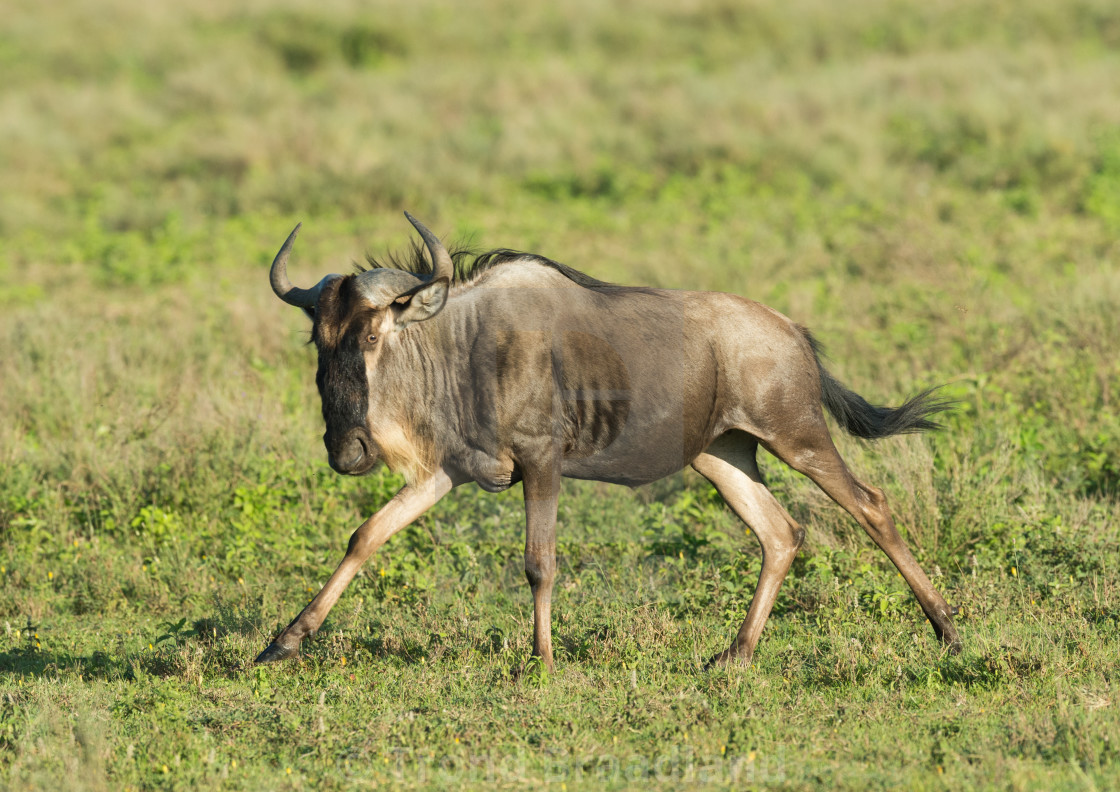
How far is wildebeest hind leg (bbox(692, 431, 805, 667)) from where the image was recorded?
5.74 meters

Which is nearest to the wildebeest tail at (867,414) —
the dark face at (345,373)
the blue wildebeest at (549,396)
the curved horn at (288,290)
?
the blue wildebeest at (549,396)

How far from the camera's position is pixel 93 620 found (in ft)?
20.8

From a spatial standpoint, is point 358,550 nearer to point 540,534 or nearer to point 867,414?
point 540,534

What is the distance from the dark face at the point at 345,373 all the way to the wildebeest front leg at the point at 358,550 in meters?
0.31

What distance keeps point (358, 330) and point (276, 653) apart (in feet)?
4.78

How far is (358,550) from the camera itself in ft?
17.4

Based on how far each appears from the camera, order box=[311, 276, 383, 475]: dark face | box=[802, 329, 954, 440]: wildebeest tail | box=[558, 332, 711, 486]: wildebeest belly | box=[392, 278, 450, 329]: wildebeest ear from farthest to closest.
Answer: box=[802, 329, 954, 440]: wildebeest tail
box=[558, 332, 711, 486]: wildebeest belly
box=[392, 278, 450, 329]: wildebeest ear
box=[311, 276, 383, 475]: dark face

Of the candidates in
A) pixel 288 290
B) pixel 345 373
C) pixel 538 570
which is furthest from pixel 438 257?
pixel 538 570

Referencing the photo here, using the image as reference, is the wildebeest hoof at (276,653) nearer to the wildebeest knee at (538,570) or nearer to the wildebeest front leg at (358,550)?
the wildebeest front leg at (358,550)

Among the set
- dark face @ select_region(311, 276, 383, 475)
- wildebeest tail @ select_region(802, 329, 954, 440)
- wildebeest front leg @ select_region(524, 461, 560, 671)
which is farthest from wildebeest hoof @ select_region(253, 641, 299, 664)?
wildebeest tail @ select_region(802, 329, 954, 440)

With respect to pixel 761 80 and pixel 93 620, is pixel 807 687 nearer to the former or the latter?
pixel 93 620

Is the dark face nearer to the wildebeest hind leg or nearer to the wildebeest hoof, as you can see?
the wildebeest hoof

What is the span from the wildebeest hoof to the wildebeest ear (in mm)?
1495

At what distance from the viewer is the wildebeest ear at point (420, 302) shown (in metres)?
5.21
